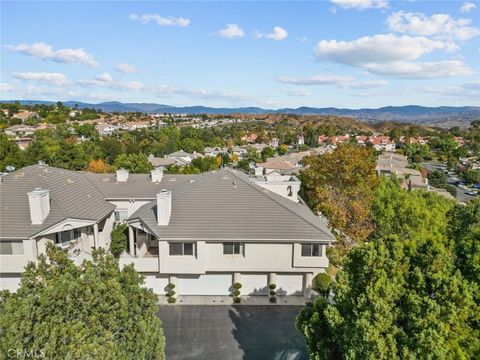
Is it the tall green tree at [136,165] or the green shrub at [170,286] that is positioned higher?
the tall green tree at [136,165]

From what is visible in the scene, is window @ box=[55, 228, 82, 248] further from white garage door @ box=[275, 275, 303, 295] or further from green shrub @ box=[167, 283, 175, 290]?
white garage door @ box=[275, 275, 303, 295]

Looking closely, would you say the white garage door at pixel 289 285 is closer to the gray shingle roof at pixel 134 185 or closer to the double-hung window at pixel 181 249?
the double-hung window at pixel 181 249

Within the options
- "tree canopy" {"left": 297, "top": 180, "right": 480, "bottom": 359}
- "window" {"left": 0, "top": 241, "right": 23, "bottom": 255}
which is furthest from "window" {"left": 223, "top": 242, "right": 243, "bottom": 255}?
"window" {"left": 0, "top": 241, "right": 23, "bottom": 255}

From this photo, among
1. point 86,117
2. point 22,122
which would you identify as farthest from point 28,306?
point 86,117

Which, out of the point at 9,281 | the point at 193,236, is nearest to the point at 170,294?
the point at 193,236

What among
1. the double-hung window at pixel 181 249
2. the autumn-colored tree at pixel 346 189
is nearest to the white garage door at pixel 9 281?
the double-hung window at pixel 181 249

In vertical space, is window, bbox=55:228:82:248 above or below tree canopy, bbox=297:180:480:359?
below
